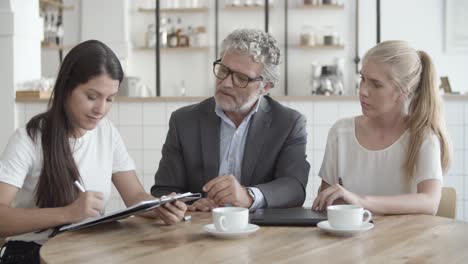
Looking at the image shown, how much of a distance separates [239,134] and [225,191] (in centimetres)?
48

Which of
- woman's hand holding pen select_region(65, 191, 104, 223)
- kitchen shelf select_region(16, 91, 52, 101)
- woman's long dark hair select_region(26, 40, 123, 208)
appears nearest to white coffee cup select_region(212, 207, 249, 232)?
woman's hand holding pen select_region(65, 191, 104, 223)

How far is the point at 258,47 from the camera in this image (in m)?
2.18

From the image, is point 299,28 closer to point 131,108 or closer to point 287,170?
point 131,108

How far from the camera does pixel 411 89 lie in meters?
2.11

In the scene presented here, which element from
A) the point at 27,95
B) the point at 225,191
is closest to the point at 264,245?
the point at 225,191

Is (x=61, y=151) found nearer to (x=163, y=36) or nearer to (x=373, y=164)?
(x=373, y=164)

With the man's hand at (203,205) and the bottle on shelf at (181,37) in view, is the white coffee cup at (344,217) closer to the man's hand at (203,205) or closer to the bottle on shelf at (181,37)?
the man's hand at (203,205)

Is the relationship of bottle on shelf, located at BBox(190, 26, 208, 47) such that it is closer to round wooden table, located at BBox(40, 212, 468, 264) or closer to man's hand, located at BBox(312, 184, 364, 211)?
man's hand, located at BBox(312, 184, 364, 211)

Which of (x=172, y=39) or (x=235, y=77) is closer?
(x=235, y=77)

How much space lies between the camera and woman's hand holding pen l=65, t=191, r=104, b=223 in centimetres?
155

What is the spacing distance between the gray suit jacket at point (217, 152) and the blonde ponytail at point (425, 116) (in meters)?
0.36

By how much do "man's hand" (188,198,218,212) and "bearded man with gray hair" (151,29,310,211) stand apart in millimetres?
256

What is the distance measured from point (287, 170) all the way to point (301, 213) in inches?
17.9

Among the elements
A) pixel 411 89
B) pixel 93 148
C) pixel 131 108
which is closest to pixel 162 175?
pixel 93 148
